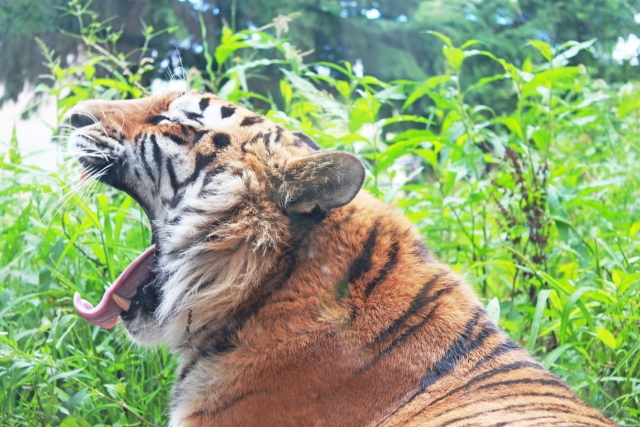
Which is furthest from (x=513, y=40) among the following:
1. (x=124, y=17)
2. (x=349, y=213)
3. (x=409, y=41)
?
(x=349, y=213)

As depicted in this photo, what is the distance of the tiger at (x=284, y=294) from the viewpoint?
1.36 meters

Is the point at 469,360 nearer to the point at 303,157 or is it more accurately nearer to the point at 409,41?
the point at 303,157

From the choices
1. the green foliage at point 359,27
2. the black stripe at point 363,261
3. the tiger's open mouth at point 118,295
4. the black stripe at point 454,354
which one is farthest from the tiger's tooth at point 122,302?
the green foliage at point 359,27

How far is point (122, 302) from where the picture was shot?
170 centimetres

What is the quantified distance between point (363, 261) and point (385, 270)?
60 mm

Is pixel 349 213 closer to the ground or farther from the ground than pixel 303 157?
closer to the ground

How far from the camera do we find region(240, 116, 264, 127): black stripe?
1728 mm

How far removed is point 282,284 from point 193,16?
3.44 metres

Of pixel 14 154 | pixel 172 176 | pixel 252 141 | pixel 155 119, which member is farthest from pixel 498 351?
pixel 14 154

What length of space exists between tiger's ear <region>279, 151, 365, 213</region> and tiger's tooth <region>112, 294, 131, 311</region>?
554mm

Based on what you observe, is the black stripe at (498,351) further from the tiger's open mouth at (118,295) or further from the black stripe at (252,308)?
the tiger's open mouth at (118,295)

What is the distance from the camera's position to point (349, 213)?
5.24ft

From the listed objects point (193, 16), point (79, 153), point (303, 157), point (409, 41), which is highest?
point (303, 157)

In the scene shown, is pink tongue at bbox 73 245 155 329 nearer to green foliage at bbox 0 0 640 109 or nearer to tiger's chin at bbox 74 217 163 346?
tiger's chin at bbox 74 217 163 346
